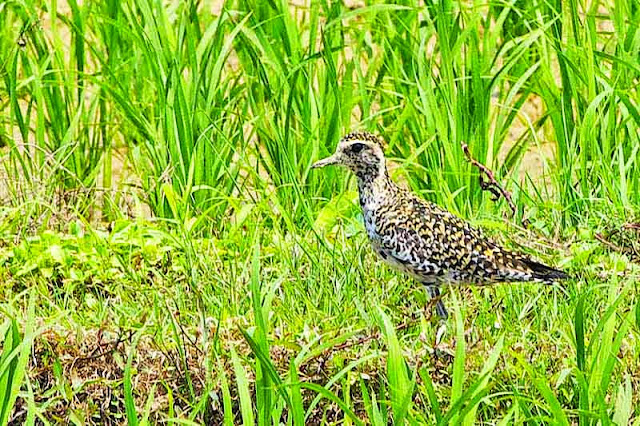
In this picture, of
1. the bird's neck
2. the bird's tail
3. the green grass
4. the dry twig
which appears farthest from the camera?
the dry twig

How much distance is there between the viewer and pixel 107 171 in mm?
6789

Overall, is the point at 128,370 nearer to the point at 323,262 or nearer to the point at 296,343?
the point at 296,343

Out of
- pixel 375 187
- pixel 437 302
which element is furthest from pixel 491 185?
pixel 437 302

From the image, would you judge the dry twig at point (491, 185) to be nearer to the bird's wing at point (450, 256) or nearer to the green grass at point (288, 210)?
the green grass at point (288, 210)

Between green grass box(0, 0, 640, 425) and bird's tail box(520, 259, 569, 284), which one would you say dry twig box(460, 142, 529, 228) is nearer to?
green grass box(0, 0, 640, 425)

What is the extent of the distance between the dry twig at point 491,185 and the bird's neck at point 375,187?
342 mm

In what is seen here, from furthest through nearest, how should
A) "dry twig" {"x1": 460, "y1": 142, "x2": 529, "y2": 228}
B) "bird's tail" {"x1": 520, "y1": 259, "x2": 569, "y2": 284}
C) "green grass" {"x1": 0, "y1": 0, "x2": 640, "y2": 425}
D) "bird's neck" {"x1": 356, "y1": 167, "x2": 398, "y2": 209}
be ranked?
1. "dry twig" {"x1": 460, "y1": 142, "x2": 529, "y2": 228}
2. "bird's neck" {"x1": 356, "y1": 167, "x2": 398, "y2": 209}
3. "bird's tail" {"x1": 520, "y1": 259, "x2": 569, "y2": 284}
4. "green grass" {"x1": 0, "y1": 0, "x2": 640, "y2": 425}

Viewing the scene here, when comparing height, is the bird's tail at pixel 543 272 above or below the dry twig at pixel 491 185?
below

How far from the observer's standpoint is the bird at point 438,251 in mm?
4973

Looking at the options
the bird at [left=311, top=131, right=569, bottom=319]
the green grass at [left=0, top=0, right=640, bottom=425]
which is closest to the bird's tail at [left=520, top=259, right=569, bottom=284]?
the bird at [left=311, top=131, right=569, bottom=319]

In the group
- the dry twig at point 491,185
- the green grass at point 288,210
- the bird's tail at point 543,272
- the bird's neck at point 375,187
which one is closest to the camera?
the green grass at point 288,210

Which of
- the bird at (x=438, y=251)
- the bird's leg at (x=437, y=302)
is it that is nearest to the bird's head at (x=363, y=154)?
the bird at (x=438, y=251)

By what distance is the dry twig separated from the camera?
217 inches

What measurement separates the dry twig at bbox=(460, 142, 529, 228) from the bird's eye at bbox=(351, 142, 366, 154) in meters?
0.43
